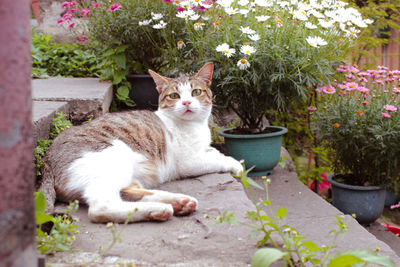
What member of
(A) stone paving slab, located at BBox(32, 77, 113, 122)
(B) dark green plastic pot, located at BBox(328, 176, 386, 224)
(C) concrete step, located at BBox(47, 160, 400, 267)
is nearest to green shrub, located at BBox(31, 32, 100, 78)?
(A) stone paving slab, located at BBox(32, 77, 113, 122)

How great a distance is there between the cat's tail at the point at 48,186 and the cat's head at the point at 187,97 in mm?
911

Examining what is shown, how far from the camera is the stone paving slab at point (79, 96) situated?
10.0 feet

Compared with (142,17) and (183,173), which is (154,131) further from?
(142,17)

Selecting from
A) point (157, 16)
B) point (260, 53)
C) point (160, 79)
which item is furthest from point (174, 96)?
point (157, 16)

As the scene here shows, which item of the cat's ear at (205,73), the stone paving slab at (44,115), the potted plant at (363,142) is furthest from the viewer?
the potted plant at (363,142)

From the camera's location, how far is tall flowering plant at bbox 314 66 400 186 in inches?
124

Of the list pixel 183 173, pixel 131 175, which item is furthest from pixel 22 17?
pixel 183 173

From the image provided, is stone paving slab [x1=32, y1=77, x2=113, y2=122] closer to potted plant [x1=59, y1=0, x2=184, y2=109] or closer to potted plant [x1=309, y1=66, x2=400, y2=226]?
potted plant [x1=59, y1=0, x2=184, y2=109]

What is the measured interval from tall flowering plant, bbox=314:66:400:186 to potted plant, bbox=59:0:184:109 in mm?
1674

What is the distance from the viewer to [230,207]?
73.2 inches

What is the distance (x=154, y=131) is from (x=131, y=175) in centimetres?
51

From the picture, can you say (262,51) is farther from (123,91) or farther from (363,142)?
(123,91)

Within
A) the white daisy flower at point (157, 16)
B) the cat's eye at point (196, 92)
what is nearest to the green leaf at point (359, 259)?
the cat's eye at point (196, 92)

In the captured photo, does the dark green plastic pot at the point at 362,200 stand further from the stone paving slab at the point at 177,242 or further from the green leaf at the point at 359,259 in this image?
the green leaf at the point at 359,259
